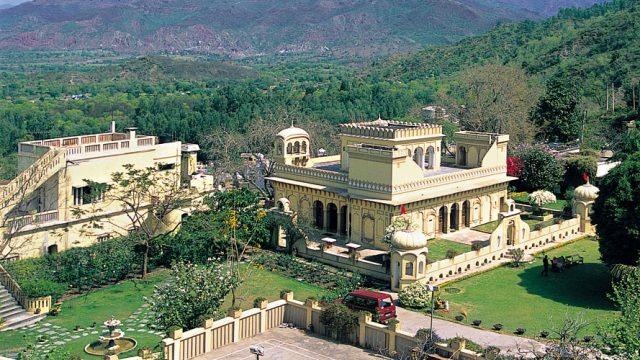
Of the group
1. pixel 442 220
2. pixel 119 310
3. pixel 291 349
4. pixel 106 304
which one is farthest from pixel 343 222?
pixel 291 349

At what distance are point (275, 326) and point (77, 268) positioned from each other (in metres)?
10.9

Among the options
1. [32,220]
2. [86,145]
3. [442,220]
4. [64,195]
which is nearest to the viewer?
[32,220]

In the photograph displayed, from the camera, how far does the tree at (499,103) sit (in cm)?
5928

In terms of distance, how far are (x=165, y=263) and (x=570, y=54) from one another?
6840 cm

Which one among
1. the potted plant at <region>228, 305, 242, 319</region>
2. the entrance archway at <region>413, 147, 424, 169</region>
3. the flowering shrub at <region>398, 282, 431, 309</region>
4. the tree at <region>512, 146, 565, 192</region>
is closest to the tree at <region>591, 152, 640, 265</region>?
the flowering shrub at <region>398, 282, 431, 309</region>

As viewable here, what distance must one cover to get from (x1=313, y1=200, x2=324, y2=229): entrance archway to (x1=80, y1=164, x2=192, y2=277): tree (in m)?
6.19

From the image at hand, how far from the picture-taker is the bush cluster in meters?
30.7

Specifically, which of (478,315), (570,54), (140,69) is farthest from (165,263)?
(140,69)

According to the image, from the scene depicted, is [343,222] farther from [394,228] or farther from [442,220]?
[442,220]

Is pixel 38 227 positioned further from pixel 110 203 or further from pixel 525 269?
pixel 525 269

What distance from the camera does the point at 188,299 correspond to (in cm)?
2412

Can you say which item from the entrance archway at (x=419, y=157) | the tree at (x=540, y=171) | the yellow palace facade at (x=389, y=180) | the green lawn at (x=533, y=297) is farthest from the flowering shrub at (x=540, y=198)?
the green lawn at (x=533, y=297)

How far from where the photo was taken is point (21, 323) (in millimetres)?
28734

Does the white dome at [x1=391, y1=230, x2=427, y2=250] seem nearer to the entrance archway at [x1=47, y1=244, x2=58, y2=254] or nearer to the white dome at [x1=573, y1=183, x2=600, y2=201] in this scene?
the white dome at [x1=573, y1=183, x2=600, y2=201]
